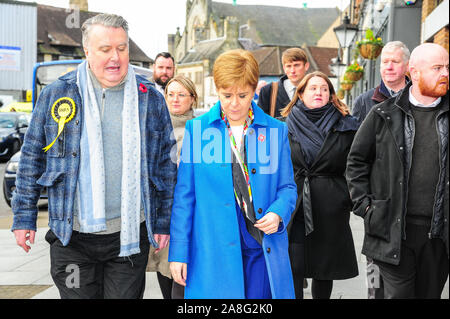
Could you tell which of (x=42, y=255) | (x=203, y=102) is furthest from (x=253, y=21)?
(x=42, y=255)

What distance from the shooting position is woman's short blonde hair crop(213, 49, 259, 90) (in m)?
3.01

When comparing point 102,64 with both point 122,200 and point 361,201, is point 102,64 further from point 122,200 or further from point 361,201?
point 361,201

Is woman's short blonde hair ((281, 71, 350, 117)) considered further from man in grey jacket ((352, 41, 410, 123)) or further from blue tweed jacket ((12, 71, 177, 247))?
blue tweed jacket ((12, 71, 177, 247))

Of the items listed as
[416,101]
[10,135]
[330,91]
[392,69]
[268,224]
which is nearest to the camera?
[268,224]

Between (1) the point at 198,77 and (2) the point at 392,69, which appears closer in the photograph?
(2) the point at 392,69

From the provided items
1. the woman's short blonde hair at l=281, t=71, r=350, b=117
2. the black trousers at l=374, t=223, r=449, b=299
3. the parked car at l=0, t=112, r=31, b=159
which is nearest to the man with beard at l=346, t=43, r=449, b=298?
the black trousers at l=374, t=223, r=449, b=299

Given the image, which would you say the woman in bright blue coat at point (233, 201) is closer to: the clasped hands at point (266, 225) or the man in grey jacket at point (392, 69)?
the clasped hands at point (266, 225)

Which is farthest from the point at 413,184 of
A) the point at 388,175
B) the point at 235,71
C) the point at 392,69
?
the point at 392,69

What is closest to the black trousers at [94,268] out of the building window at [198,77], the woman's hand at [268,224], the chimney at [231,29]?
the woman's hand at [268,224]

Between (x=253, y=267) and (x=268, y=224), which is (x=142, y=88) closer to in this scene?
(x=268, y=224)

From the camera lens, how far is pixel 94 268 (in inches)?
125

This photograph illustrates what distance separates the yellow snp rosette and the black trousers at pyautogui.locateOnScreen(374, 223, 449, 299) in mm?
2031

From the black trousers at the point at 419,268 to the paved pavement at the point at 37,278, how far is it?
1.76 m

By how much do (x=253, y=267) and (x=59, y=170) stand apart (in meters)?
1.16
